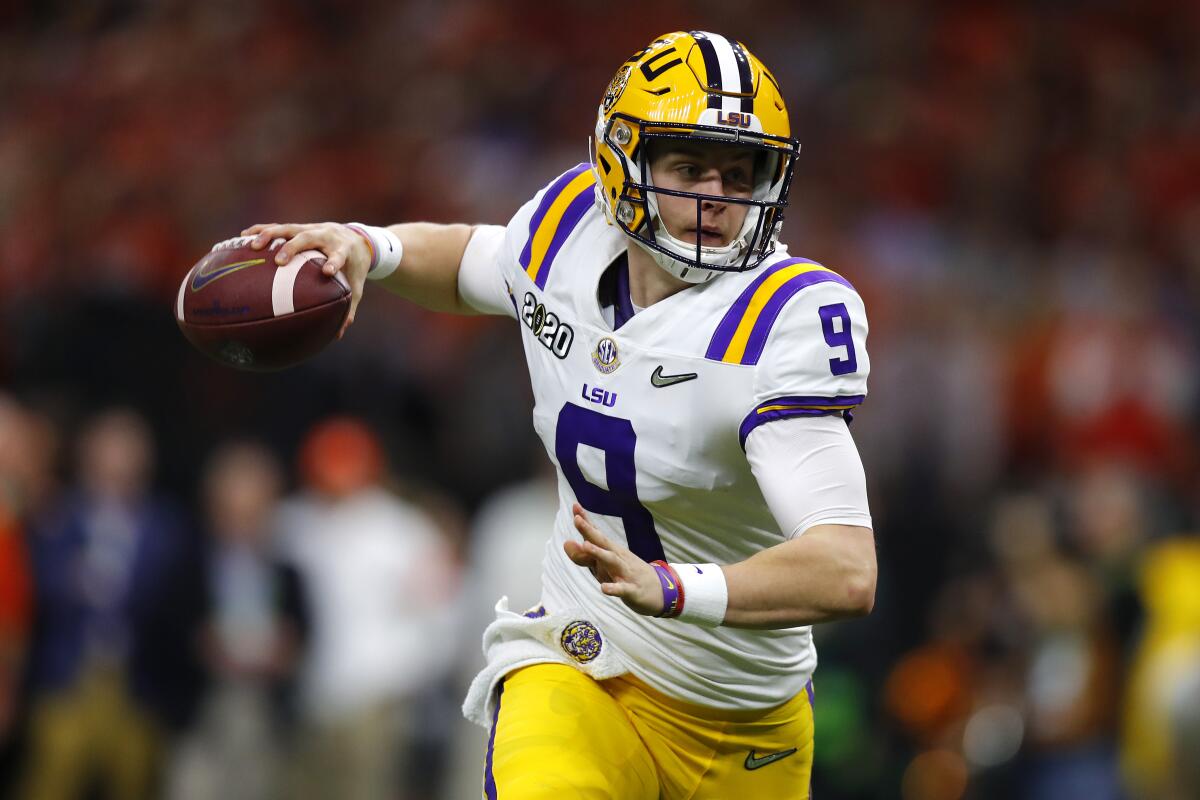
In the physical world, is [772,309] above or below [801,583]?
above

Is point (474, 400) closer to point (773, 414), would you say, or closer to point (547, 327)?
point (547, 327)

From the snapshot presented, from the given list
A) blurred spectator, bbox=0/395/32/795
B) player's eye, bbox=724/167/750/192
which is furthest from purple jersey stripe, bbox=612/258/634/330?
blurred spectator, bbox=0/395/32/795

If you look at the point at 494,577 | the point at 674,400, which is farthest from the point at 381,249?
the point at 494,577

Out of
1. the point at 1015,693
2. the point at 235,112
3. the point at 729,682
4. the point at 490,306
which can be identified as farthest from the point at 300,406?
the point at 729,682

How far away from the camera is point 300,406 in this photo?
27.6ft

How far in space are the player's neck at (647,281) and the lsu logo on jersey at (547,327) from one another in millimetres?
152

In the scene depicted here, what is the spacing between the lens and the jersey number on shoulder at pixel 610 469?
3373 millimetres

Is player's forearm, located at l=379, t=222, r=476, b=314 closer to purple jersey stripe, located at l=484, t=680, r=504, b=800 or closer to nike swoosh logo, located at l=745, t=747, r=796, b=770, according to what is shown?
purple jersey stripe, located at l=484, t=680, r=504, b=800

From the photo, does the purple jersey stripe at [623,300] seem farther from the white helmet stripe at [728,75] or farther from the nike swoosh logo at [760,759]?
the nike swoosh logo at [760,759]

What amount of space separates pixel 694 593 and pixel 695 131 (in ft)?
3.00

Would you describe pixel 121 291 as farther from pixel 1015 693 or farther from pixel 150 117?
pixel 1015 693

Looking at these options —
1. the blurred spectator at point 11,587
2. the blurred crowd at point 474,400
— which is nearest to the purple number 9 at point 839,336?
the blurred crowd at point 474,400

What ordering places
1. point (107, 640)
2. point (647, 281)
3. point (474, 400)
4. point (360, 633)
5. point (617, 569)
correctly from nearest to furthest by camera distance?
point (617, 569) < point (647, 281) < point (107, 640) < point (360, 633) < point (474, 400)

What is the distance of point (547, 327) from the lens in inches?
141
